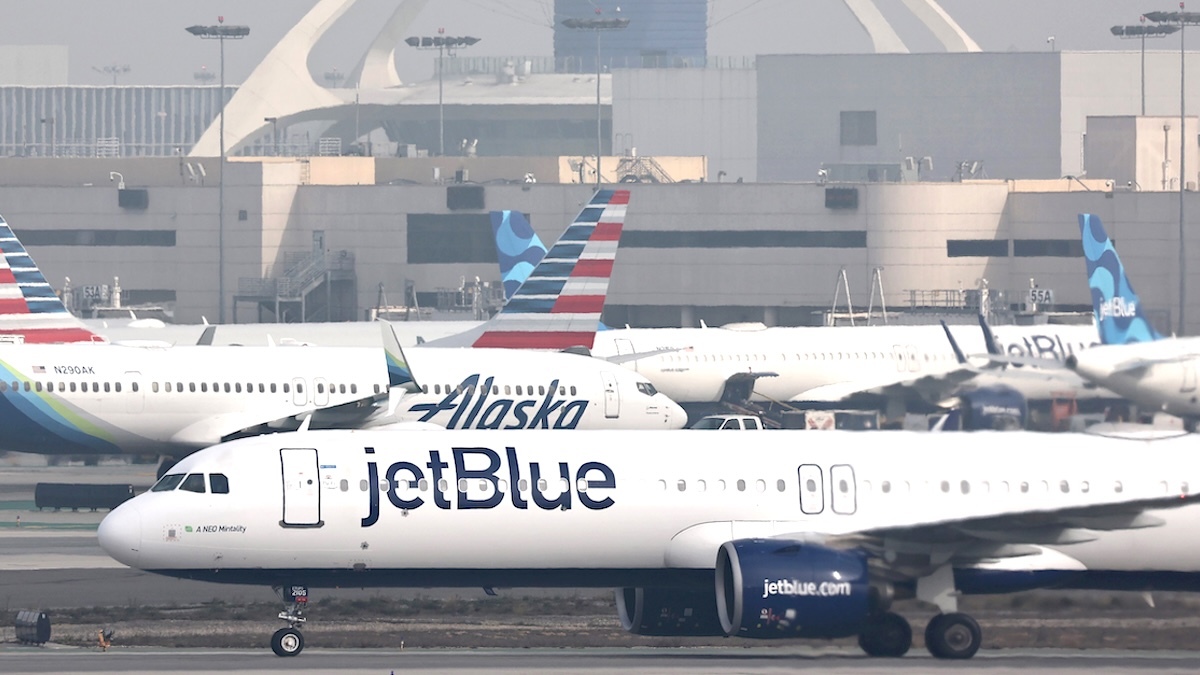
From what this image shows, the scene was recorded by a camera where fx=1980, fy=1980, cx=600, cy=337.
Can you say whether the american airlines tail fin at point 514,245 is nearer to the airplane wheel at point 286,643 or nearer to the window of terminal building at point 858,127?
the airplane wheel at point 286,643

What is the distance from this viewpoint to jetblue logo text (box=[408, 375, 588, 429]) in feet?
189

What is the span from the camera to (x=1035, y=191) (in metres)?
135

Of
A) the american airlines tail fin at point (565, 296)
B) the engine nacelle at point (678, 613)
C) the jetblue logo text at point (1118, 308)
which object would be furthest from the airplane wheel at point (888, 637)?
Answer: the jetblue logo text at point (1118, 308)

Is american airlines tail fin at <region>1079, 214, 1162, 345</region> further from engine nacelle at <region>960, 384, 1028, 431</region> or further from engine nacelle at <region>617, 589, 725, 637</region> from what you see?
engine nacelle at <region>617, 589, 725, 637</region>

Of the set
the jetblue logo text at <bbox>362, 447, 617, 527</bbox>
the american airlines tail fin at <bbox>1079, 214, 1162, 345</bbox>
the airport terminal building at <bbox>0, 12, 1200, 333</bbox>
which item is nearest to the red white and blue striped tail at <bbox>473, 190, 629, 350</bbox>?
the american airlines tail fin at <bbox>1079, 214, 1162, 345</bbox>

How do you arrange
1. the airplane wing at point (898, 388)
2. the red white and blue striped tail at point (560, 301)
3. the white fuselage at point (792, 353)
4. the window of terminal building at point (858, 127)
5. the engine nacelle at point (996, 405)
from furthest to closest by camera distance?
the window of terminal building at point (858, 127), the white fuselage at point (792, 353), the red white and blue striped tail at point (560, 301), the airplane wing at point (898, 388), the engine nacelle at point (996, 405)

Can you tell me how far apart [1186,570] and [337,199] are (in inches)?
4250

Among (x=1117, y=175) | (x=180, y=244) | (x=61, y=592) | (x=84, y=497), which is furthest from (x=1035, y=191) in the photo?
(x=61, y=592)

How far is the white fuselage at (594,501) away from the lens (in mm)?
32531

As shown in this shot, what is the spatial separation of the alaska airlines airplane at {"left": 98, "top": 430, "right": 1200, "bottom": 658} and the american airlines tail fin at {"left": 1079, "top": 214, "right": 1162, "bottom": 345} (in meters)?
40.1

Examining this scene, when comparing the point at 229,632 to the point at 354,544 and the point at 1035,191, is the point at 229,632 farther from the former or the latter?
the point at 1035,191

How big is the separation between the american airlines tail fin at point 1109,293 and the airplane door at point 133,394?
35.5m

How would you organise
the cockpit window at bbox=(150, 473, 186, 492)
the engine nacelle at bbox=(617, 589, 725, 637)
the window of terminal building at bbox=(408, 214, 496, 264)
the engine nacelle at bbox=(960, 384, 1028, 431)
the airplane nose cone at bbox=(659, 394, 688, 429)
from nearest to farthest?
the cockpit window at bbox=(150, 473, 186, 492) < the engine nacelle at bbox=(617, 589, 725, 637) < the engine nacelle at bbox=(960, 384, 1028, 431) < the airplane nose cone at bbox=(659, 394, 688, 429) < the window of terminal building at bbox=(408, 214, 496, 264)

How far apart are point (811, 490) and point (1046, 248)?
100762 millimetres
